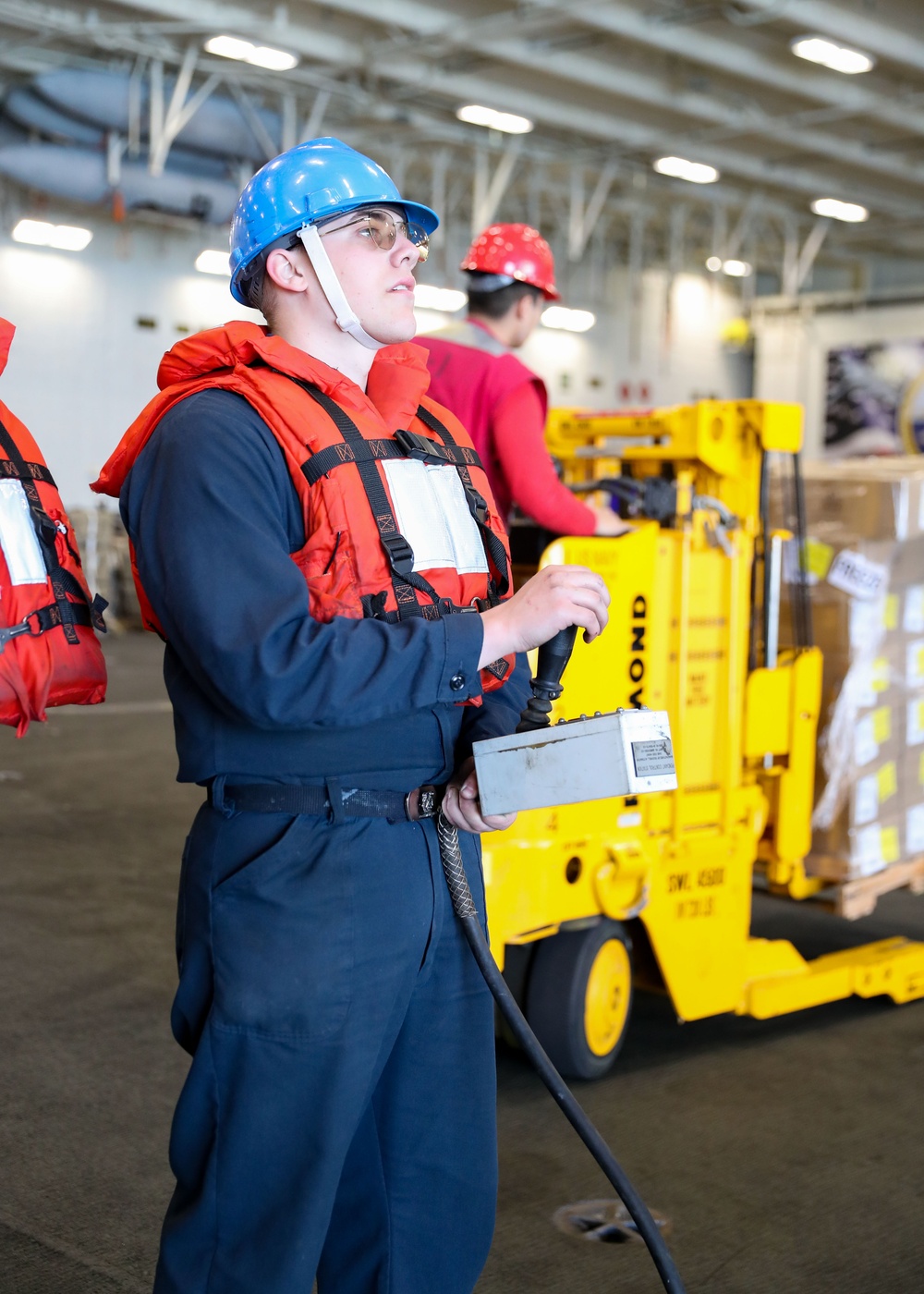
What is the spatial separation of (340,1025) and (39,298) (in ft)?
49.9

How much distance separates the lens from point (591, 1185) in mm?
3391

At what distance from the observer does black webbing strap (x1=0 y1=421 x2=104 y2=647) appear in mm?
2230

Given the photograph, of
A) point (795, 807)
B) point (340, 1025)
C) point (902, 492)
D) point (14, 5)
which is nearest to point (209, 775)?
point (340, 1025)

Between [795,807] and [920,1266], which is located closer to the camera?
[920,1266]

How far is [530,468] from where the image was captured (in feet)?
12.6

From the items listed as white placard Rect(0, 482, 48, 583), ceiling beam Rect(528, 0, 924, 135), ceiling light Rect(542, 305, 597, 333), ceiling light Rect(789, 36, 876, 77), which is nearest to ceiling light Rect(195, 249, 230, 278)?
ceiling light Rect(542, 305, 597, 333)

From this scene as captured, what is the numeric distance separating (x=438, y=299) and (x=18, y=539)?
662 inches

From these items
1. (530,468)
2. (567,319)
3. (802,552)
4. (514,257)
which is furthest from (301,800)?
(567,319)

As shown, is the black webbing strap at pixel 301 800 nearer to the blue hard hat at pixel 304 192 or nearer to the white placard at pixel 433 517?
the white placard at pixel 433 517

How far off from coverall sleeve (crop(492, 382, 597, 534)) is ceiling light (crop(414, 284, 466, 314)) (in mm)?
14578

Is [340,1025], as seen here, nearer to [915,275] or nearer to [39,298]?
[39,298]

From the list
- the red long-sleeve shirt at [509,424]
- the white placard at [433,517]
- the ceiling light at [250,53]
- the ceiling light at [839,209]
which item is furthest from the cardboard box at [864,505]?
the ceiling light at [839,209]

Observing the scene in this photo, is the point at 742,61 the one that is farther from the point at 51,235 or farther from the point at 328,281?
the point at 328,281

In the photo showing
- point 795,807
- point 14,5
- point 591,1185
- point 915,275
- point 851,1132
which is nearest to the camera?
point 591,1185
